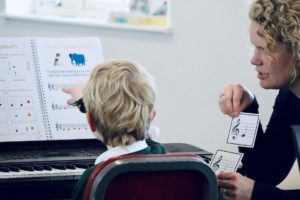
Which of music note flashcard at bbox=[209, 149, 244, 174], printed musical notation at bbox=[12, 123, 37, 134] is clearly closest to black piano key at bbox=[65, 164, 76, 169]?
printed musical notation at bbox=[12, 123, 37, 134]

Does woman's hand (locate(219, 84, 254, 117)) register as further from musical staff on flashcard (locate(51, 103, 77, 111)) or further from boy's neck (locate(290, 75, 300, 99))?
musical staff on flashcard (locate(51, 103, 77, 111))

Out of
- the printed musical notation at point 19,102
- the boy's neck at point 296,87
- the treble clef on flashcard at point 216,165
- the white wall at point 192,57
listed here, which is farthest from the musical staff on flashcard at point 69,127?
the white wall at point 192,57

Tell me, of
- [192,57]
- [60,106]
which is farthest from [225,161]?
[192,57]

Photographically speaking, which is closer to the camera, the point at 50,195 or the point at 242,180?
the point at 242,180

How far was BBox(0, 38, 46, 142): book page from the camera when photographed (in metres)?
2.15

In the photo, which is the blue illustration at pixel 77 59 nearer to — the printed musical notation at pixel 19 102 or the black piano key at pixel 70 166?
the printed musical notation at pixel 19 102

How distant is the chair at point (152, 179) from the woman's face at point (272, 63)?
1.59 ft

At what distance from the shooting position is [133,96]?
163 centimetres

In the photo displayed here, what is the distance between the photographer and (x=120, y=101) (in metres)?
1.62

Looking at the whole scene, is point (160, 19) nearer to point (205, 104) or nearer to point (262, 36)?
point (205, 104)

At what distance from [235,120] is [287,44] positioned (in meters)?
0.27

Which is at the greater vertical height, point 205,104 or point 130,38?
point 130,38

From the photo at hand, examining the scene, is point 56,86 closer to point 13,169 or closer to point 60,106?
point 60,106

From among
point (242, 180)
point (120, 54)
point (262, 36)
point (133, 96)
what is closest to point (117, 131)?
point (133, 96)
